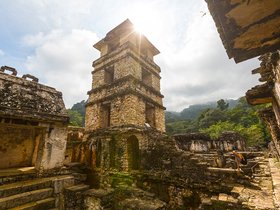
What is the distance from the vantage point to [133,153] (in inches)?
371

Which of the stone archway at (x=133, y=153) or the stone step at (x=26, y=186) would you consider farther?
the stone archway at (x=133, y=153)

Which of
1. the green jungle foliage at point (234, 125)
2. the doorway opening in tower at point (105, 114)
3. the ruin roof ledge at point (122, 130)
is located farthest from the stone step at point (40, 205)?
the green jungle foliage at point (234, 125)

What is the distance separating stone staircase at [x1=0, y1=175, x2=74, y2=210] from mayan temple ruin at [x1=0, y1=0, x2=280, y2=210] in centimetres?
3

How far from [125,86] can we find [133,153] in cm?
445

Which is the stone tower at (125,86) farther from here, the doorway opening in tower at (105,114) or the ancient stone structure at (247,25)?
the ancient stone structure at (247,25)

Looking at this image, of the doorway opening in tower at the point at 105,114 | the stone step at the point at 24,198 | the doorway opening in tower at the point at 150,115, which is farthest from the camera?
the doorway opening in tower at the point at 150,115

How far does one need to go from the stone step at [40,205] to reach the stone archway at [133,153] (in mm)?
4134

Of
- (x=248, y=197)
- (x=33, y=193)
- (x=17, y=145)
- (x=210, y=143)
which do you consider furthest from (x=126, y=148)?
(x=210, y=143)

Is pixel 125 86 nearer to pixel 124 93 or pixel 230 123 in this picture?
pixel 124 93

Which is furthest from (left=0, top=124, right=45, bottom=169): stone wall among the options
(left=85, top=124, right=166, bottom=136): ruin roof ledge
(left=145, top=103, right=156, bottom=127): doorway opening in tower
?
(left=145, top=103, right=156, bottom=127): doorway opening in tower

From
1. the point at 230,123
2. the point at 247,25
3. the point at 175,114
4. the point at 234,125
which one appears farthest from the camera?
the point at 175,114

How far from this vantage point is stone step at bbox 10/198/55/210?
4.88 metres

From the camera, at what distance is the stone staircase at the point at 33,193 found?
4.85 meters

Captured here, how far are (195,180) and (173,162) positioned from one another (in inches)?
51.5
